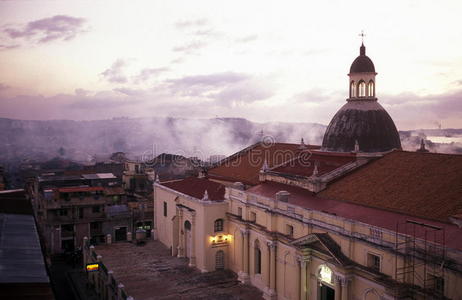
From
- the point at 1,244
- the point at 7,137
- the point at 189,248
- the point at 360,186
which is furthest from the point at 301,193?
the point at 7,137

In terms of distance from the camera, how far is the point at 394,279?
24.5 m

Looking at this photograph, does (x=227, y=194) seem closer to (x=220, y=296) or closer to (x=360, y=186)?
(x=220, y=296)

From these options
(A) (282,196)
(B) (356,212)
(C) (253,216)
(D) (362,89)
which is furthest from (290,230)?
(D) (362,89)

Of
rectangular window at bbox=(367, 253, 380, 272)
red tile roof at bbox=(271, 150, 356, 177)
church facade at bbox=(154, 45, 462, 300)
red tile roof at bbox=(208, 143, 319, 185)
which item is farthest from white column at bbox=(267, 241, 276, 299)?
red tile roof at bbox=(208, 143, 319, 185)

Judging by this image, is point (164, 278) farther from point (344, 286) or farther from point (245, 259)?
point (344, 286)

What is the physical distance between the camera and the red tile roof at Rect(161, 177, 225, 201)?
1736 inches

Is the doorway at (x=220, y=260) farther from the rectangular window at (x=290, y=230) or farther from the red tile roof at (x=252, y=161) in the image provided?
the rectangular window at (x=290, y=230)

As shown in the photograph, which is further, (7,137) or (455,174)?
(7,137)

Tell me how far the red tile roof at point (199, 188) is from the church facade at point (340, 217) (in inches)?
7.7

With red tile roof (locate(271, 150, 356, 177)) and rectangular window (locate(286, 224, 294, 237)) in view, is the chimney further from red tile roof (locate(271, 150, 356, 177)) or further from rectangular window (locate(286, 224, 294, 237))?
red tile roof (locate(271, 150, 356, 177))

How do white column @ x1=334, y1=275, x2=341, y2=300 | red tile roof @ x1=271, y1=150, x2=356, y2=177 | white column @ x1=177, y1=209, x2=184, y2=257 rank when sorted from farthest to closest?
white column @ x1=177, y1=209, x2=184, y2=257, red tile roof @ x1=271, y1=150, x2=356, y2=177, white column @ x1=334, y1=275, x2=341, y2=300

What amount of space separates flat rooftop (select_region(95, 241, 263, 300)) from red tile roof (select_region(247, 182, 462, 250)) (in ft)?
28.0

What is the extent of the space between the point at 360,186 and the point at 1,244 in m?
24.0

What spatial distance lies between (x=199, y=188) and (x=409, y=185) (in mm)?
23093
